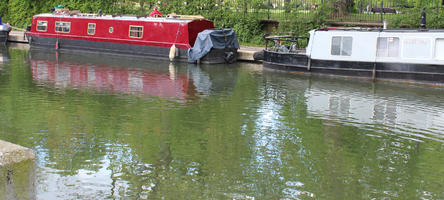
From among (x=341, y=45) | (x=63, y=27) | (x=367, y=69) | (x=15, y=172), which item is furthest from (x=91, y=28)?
(x=15, y=172)

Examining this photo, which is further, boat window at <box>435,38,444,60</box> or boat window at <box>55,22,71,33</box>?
boat window at <box>55,22,71,33</box>

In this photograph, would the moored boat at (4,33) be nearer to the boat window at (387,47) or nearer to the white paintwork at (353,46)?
the white paintwork at (353,46)

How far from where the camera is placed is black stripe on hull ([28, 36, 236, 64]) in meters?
21.0

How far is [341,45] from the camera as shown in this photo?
57.3ft

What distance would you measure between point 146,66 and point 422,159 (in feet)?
43.1

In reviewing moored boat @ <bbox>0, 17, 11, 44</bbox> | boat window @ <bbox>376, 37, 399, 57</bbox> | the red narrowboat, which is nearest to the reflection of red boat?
the red narrowboat

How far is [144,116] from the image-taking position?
36.6 feet

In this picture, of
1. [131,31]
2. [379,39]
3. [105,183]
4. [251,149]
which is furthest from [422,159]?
[131,31]

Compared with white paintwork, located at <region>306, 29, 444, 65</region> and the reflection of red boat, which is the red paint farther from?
white paintwork, located at <region>306, 29, 444, 65</region>

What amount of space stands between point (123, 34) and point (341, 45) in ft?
32.8

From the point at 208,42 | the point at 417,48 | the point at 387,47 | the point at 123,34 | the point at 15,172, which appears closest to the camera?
the point at 15,172

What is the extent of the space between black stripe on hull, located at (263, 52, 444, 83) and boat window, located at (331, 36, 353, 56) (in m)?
0.30

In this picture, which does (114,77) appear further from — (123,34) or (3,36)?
(3,36)

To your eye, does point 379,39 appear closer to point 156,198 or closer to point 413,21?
point 413,21
